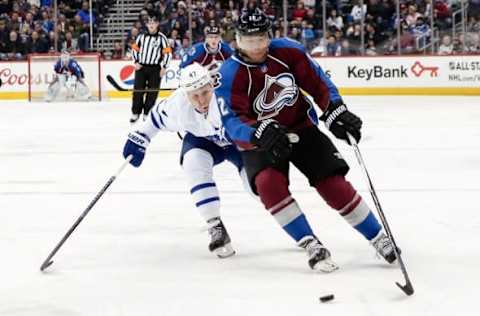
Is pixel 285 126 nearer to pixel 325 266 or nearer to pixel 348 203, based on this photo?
pixel 348 203

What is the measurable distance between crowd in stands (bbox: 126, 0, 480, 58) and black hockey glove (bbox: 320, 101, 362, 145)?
31.4 feet

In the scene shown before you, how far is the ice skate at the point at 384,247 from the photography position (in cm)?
303

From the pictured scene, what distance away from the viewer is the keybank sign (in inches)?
516

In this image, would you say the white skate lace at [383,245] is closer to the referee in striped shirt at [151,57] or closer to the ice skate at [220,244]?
the ice skate at [220,244]

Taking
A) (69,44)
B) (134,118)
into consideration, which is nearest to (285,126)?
(134,118)

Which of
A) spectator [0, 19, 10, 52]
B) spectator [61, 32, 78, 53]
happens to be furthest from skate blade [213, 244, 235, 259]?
spectator [0, 19, 10, 52]

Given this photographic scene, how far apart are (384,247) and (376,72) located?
10.4 meters

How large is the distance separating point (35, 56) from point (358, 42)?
200 inches

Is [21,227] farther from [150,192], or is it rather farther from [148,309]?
[148,309]

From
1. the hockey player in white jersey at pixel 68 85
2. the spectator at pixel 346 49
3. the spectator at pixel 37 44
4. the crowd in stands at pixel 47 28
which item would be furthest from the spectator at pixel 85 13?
the spectator at pixel 346 49

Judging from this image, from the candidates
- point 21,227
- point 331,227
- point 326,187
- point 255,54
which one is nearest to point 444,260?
point 326,187

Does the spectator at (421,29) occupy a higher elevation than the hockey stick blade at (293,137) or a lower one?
higher

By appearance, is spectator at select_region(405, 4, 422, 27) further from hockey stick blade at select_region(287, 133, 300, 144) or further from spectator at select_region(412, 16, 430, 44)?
hockey stick blade at select_region(287, 133, 300, 144)

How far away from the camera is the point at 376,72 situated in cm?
1321
